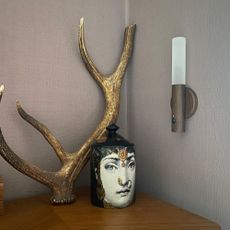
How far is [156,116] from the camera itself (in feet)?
3.51

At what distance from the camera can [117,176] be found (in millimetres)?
859

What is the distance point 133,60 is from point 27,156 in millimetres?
544

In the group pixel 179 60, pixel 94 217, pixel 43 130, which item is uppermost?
pixel 179 60

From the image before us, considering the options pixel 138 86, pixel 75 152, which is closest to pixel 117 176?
pixel 75 152

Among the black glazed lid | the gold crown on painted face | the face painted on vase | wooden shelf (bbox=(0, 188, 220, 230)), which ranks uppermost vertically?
the black glazed lid

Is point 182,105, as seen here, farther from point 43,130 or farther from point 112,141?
point 43,130

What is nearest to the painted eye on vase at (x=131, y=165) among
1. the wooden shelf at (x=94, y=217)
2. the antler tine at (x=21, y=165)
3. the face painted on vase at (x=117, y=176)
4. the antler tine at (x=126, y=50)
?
the face painted on vase at (x=117, y=176)

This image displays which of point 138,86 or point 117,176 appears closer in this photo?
point 117,176

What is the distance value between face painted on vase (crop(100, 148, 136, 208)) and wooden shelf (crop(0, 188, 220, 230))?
35 millimetres

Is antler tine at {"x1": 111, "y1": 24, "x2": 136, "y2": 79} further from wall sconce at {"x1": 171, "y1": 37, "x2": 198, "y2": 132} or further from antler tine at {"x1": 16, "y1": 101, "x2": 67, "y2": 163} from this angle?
antler tine at {"x1": 16, "y1": 101, "x2": 67, "y2": 163}

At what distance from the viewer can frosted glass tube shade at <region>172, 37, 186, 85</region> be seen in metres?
0.91

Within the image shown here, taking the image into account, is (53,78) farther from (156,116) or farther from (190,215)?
(190,215)

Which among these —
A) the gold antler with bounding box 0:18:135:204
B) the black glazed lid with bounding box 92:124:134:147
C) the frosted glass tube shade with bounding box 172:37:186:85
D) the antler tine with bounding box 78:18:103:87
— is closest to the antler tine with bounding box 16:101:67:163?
the gold antler with bounding box 0:18:135:204

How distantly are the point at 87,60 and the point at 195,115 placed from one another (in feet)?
1.44
